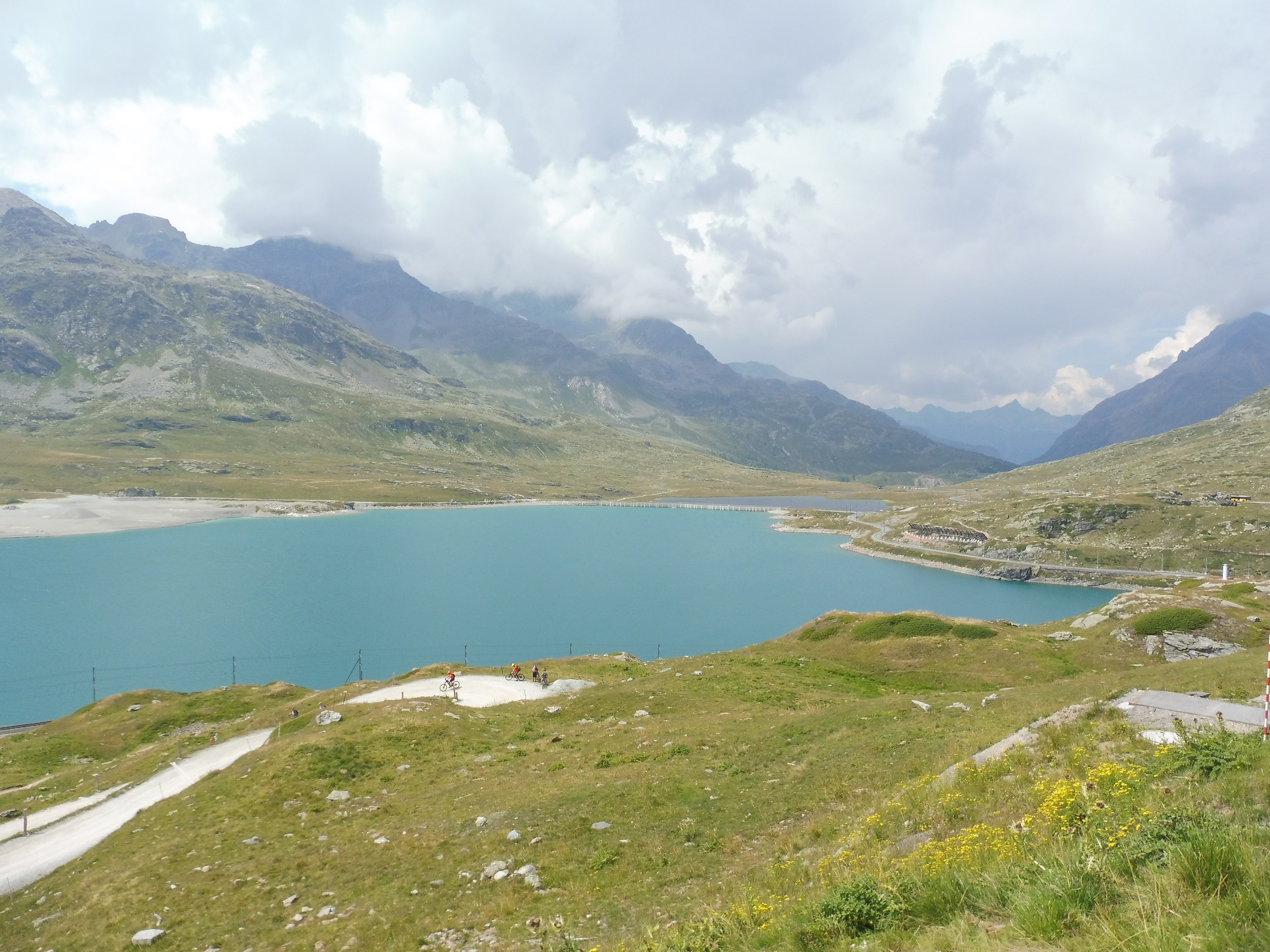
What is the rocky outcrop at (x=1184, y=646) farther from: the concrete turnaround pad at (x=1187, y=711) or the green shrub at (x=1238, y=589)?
the concrete turnaround pad at (x=1187, y=711)

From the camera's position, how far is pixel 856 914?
25.5 feet

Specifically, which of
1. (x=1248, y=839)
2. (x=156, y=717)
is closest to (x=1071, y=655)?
(x=1248, y=839)

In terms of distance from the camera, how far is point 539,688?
4494 centimetres

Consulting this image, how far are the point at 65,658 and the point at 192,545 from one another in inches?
4387

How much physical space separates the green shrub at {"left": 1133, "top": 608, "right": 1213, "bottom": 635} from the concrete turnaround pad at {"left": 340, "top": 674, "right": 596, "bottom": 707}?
146ft

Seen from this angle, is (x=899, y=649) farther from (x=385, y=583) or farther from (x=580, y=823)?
(x=385, y=583)

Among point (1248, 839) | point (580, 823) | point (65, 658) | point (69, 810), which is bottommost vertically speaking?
point (65, 658)

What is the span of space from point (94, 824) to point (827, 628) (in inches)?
1979

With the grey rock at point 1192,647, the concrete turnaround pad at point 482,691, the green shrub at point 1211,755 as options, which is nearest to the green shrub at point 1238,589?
the grey rock at point 1192,647

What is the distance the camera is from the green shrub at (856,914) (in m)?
7.63

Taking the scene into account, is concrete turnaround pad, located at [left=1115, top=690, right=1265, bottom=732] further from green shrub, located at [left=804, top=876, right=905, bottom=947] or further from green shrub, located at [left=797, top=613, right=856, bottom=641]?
green shrub, located at [left=797, top=613, right=856, bottom=641]

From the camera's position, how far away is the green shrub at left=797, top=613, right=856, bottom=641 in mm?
53812

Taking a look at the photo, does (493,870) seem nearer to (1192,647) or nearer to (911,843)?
(911,843)

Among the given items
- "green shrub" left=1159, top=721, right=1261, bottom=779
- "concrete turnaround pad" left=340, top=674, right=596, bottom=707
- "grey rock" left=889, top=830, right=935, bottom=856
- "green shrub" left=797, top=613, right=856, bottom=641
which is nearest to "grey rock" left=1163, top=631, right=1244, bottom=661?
"green shrub" left=797, top=613, right=856, bottom=641
